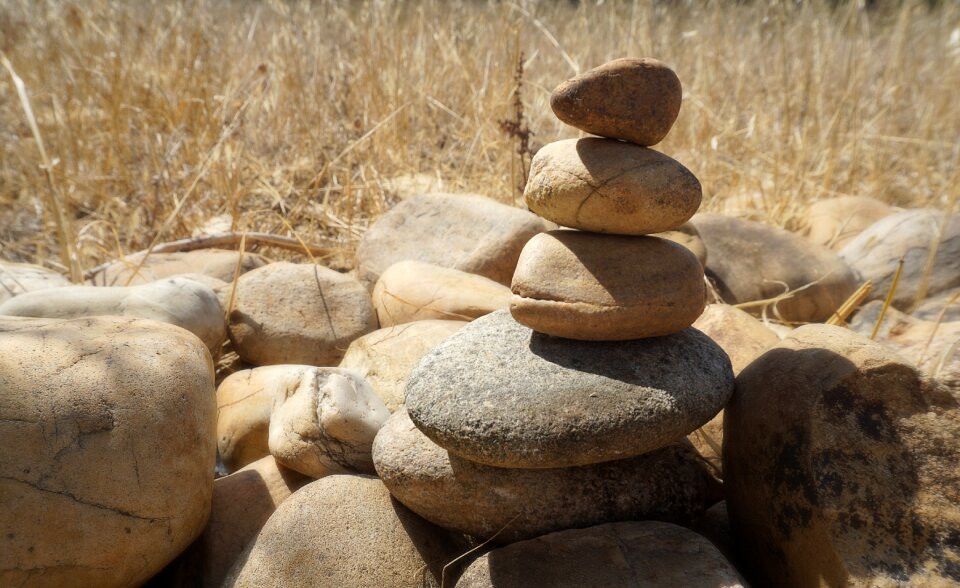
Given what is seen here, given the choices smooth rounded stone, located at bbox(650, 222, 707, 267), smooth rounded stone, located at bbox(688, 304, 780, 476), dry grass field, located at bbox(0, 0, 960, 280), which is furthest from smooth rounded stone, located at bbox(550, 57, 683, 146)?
dry grass field, located at bbox(0, 0, 960, 280)

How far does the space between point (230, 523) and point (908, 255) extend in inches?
128

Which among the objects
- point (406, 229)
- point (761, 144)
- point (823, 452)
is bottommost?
point (761, 144)

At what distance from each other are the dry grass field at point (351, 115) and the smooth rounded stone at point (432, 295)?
89cm

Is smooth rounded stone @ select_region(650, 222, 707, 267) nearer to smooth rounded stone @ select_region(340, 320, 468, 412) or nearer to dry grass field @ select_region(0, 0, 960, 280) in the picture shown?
dry grass field @ select_region(0, 0, 960, 280)

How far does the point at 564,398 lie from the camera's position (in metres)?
1.69

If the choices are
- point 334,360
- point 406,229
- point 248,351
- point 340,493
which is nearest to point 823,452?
point 340,493

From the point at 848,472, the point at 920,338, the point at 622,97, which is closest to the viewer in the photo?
the point at 848,472

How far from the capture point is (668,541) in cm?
167

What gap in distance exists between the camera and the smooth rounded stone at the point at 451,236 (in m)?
3.23

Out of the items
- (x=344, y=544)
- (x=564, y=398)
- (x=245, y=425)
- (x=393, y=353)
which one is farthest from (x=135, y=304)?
(x=564, y=398)

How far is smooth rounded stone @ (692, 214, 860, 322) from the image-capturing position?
3521mm

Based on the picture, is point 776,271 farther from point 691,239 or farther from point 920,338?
point 920,338

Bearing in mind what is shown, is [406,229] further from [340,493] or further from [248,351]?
[340,493]

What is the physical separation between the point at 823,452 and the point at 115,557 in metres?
1.53
